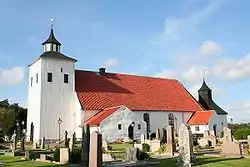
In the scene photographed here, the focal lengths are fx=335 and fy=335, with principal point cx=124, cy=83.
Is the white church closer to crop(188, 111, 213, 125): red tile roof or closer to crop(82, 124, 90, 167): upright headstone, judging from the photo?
crop(188, 111, 213, 125): red tile roof

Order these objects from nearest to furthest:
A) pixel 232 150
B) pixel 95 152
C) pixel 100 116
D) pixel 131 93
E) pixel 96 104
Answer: pixel 95 152 → pixel 232 150 → pixel 100 116 → pixel 96 104 → pixel 131 93

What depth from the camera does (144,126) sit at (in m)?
44.0

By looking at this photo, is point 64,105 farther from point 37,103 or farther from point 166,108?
point 166,108

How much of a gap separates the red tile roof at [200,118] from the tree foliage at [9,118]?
25983 mm

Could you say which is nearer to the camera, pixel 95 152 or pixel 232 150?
pixel 95 152

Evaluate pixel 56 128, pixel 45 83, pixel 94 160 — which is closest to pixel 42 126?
pixel 56 128

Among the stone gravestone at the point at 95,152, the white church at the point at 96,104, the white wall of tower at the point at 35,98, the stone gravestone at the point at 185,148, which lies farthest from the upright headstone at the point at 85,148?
the white wall of tower at the point at 35,98

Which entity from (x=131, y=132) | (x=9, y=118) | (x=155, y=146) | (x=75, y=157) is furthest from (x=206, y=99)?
(x=75, y=157)

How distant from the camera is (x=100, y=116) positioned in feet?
139

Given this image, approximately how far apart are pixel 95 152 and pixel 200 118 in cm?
4115

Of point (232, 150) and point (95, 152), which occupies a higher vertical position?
point (95, 152)

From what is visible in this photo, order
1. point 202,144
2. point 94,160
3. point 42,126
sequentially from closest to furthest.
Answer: point 94,160 → point 202,144 → point 42,126

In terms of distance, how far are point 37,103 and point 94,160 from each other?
3510cm

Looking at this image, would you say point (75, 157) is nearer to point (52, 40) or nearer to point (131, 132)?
point (131, 132)
